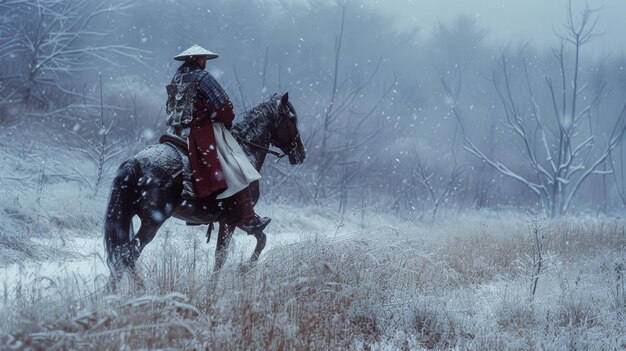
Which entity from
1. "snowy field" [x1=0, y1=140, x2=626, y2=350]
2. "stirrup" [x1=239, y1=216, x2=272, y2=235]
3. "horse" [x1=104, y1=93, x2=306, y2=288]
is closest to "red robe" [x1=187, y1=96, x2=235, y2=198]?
"horse" [x1=104, y1=93, x2=306, y2=288]

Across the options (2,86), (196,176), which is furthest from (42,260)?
(2,86)

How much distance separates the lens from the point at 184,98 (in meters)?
5.42

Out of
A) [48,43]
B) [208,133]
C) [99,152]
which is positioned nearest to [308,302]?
[208,133]

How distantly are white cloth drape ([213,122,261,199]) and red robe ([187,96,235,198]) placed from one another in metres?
0.07

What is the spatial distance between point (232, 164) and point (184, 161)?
0.45 metres

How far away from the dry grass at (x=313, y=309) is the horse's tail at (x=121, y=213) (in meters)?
0.26

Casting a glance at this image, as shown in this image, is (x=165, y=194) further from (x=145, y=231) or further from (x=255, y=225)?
(x=255, y=225)

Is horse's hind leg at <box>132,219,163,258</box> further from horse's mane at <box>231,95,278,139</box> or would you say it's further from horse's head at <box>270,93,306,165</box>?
horse's head at <box>270,93,306,165</box>

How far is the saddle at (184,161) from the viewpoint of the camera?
5.21 m

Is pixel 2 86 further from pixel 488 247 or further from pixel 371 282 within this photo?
pixel 371 282

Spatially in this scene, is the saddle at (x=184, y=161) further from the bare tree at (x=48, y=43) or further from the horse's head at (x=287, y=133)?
the bare tree at (x=48, y=43)

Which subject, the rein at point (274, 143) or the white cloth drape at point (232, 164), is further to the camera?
the rein at point (274, 143)

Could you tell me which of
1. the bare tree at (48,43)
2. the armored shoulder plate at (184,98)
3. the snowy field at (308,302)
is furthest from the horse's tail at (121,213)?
the bare tree at (48,43)

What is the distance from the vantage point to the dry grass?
306cm
